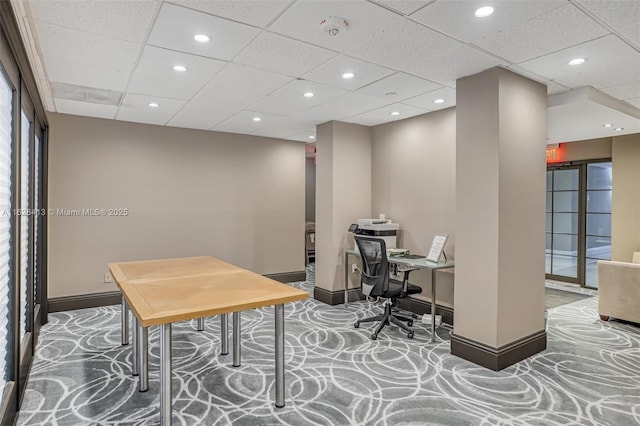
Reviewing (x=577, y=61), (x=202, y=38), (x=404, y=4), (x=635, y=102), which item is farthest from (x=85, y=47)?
(x=635, y=102)

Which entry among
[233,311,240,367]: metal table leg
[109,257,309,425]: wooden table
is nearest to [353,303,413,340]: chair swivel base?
[233,311,240,367]: metal table leg

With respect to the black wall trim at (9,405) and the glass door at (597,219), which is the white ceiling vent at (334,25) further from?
the glass door at (597,219)

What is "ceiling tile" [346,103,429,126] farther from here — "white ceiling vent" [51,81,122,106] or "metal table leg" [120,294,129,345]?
"metal table leg" [120,294,129,345]

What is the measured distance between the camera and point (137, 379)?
2.95 m

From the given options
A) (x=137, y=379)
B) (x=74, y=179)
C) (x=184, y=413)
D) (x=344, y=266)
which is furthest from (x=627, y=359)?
(x=74, y=179)

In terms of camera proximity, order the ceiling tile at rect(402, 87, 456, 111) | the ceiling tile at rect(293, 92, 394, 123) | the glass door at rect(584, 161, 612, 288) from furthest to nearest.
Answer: the glass door at rect(584, 161, 612, 288) < the ceiling tile at rect(293, 92, 394, 123) < the ceiling tile at rect(402, 87, 456, 111)

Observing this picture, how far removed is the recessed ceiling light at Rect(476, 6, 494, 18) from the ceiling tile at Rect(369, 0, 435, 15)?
31cm

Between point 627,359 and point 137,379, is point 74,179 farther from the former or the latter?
point 627,359

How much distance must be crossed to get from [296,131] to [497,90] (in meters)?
3.25

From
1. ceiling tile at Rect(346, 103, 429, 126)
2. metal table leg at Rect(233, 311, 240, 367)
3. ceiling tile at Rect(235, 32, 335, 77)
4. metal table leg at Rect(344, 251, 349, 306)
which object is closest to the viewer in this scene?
ceiling tile at Rect(235, 32, 335, 77)

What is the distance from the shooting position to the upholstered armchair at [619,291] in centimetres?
417

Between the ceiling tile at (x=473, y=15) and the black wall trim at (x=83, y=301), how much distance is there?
16.3 ft

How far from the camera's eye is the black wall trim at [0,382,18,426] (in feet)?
6.91

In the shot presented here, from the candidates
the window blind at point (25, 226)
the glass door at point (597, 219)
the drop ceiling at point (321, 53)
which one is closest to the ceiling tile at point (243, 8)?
the drop ceiling at point (321, 53)
